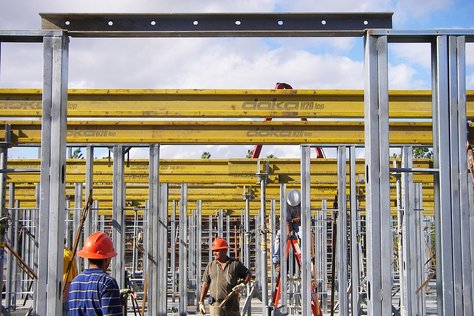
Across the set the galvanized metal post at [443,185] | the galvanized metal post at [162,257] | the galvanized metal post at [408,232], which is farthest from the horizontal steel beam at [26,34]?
the galvanized metal post at [408,232]

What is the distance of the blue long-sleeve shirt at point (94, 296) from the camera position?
5.68 m

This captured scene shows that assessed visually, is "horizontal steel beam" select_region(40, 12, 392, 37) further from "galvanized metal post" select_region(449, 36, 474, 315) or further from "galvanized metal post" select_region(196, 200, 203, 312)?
"galvanized metal post" select_region(196, 200, 203, 312)

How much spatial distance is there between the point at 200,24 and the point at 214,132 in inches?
246

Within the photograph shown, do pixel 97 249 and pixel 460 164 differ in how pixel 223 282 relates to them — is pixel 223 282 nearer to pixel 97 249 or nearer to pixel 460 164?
pixel 97 249

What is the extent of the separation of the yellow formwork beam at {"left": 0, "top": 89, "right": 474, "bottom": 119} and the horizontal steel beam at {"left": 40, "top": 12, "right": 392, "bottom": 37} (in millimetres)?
4830

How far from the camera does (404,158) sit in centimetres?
1263

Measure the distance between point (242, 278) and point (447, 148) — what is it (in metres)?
6.74

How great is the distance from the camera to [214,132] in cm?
1207

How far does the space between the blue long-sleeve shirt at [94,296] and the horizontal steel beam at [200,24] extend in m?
1.94

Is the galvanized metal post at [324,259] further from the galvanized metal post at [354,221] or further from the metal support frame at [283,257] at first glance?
the galvanized metal post at [354,221]

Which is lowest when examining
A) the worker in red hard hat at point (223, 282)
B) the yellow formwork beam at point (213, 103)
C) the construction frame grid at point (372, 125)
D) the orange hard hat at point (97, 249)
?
the worker in red hard hat at point (223, 282)

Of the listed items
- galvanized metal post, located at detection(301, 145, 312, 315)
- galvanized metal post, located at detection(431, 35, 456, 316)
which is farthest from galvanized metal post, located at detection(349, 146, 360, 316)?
galvanized metal post, located at detection(431, 35, 456, 316)

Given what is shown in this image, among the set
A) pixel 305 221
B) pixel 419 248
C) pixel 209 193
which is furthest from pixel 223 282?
pixel 209 193

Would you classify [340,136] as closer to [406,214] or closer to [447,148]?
[406,214]
